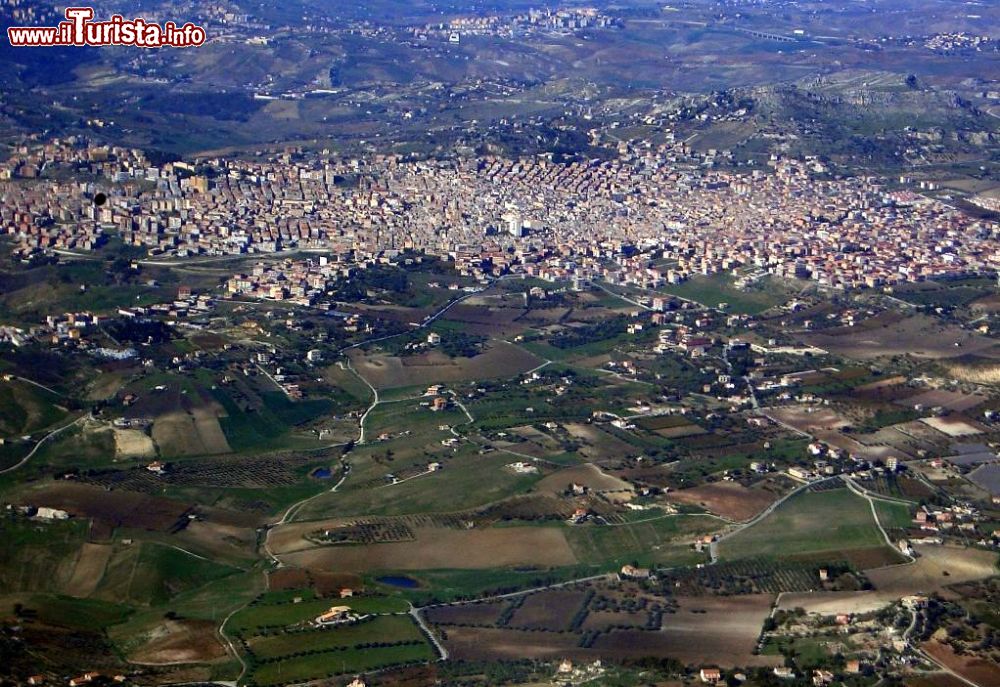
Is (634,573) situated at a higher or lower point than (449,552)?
higher

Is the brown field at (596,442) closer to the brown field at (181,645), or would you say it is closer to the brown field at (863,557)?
the brown field at (863,557)

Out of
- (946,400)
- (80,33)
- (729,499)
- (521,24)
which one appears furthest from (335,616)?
(521,24)

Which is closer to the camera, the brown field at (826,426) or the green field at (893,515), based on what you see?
the green field at (893,515)

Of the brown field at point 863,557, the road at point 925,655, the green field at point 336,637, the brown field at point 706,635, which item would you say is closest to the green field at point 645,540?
the brown field at point 863,557

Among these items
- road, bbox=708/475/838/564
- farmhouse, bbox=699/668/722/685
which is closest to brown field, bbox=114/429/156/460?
road, bbox=708/475/838/564

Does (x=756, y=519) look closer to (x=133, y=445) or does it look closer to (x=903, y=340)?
(x=133, y=445)

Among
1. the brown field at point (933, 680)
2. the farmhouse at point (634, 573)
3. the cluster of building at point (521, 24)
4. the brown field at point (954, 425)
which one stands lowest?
the cluster of building at point (521, 24)
